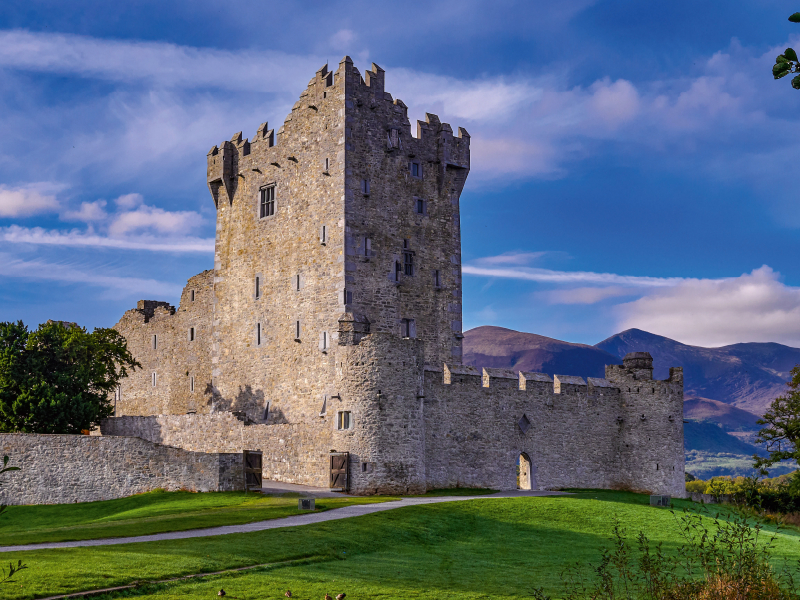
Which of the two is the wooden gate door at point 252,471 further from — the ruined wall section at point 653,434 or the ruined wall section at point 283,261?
the ruined wall section at point 653,434

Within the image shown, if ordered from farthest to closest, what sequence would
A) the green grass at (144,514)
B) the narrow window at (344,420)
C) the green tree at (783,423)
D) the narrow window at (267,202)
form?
the narrow window at (267,202), the green tree at (783,423), the narrow window at (344,420), the green grass at (144,514)

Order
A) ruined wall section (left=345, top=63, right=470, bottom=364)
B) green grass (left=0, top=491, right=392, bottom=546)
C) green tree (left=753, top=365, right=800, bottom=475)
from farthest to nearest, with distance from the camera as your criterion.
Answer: green tree (left=753, top=365, right=800, bottom=475)
ruined wall section (left=345, top=63, right=470, bottom=364)
green grass (left=0, top=491, right=392, bottom=546)

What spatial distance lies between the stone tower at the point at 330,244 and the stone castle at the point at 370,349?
0.28 ft

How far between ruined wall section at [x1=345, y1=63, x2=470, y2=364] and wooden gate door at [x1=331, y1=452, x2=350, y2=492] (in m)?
8.24

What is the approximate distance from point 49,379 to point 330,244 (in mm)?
15311

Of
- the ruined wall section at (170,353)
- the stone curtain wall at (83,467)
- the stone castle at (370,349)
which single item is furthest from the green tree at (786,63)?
the ruined wall section at (170,353)

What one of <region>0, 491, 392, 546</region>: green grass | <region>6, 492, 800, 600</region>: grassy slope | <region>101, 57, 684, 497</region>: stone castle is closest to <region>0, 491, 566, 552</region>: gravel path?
<region>0, 491, 392, 546</region>: green grass

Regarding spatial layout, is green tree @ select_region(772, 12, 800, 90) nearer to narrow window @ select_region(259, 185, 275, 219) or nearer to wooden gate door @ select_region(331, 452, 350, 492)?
wooden gate door @ select_region(331, 452, 350, 492)

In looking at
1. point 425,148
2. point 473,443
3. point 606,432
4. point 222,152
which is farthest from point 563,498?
point 222,152

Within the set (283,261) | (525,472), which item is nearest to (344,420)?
(525,472)

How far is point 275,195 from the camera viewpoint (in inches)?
1811

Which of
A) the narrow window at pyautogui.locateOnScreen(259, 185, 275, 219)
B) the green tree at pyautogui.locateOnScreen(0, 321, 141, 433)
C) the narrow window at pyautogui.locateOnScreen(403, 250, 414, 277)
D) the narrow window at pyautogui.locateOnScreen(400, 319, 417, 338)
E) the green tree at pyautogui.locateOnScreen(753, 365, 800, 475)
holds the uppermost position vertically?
the narrow window at pyautogui.locateOnScreen(259, 185, 275, 219)

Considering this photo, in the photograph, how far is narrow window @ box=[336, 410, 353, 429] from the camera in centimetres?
3607

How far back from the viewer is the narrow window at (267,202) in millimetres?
46281
